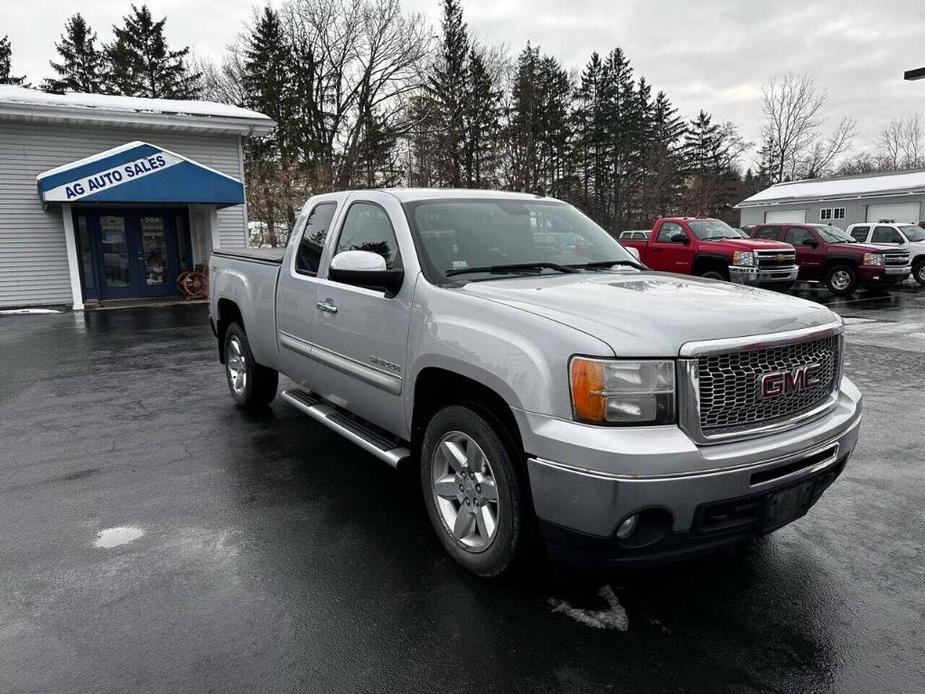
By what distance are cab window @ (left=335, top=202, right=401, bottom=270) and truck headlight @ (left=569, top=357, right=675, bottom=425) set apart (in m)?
1.60

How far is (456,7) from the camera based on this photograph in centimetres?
4000

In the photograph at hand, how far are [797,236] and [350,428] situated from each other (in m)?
17.4

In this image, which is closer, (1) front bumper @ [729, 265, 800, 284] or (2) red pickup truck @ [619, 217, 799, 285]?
(1) front bumper @ [729, 265, 800, 284]

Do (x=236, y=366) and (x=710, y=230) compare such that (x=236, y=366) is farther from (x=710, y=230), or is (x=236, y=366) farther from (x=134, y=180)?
(x=710, y=230)

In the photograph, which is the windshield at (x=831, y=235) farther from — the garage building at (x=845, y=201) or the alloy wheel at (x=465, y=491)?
the garage building at (x=845, y=201)

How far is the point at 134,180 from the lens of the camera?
50.8 ft

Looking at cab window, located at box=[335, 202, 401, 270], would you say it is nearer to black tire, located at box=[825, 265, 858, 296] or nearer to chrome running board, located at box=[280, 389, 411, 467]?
chrome running board, located at box=[280, 389, 411, 467]

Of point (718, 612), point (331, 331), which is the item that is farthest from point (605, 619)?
point (331, 331)

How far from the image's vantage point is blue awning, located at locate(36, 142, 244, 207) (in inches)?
594

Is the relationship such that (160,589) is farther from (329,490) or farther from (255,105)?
(255,105)

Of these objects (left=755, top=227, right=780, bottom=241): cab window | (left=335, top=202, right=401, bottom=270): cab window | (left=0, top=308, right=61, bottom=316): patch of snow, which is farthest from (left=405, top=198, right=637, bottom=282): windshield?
(left=755, top=227, right=780, bottom=241): cab window

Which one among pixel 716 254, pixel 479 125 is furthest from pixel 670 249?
pixel 479 125

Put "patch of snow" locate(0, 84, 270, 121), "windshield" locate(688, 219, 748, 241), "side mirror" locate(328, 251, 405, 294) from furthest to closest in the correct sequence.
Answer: "patch of snow" locate(0, 84, 270, 121) → "windshield" locate(688, 219, 748, 241) → "side mirror" locate(328, 251, 405, 294)

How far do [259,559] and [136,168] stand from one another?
14751 mm
